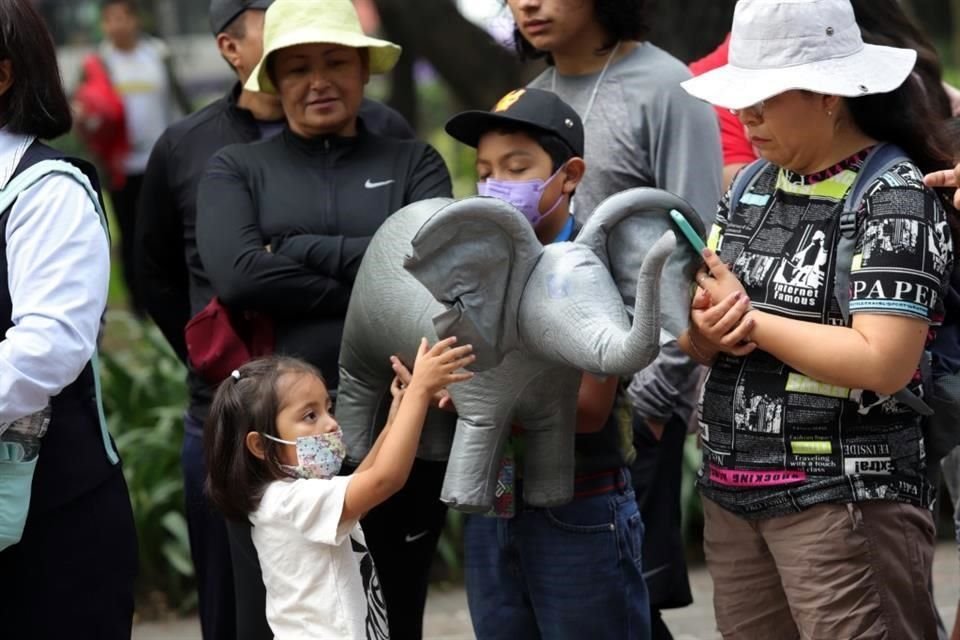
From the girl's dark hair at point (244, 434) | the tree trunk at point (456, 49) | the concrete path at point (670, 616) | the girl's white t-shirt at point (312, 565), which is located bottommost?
the concrete path at point (670, 616)

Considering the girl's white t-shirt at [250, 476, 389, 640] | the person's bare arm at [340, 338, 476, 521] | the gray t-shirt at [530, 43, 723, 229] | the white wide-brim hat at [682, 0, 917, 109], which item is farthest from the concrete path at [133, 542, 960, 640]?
the white wide-brim hat at [682, 0, 917, 109]

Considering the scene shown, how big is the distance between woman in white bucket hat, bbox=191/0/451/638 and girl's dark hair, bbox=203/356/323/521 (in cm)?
33

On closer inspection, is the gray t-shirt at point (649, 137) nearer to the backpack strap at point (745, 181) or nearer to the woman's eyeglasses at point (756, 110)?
the backpack strap at point (745, 181)

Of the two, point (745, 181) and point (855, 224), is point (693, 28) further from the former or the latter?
point (855, 224)

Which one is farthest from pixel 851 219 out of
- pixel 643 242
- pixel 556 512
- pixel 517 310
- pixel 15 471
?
pixel 15 471

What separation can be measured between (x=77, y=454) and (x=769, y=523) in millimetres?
1494

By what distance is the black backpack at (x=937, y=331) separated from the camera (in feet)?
9.96

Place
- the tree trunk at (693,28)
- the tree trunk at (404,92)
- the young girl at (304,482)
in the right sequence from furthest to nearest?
the tree trunk at (404,92) → the tree trunk at (693,28) → the young girl at (304,482)

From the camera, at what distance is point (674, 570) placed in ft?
14.2

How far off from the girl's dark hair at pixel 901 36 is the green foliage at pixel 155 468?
3.32 metres

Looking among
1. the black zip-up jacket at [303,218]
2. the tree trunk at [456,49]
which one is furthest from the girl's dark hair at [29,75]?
the tree trunk at [456,49]

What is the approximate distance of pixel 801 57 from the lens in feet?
10.1

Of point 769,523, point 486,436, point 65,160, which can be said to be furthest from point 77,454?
point 769,523

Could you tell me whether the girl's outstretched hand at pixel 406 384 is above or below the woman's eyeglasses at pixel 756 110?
below
